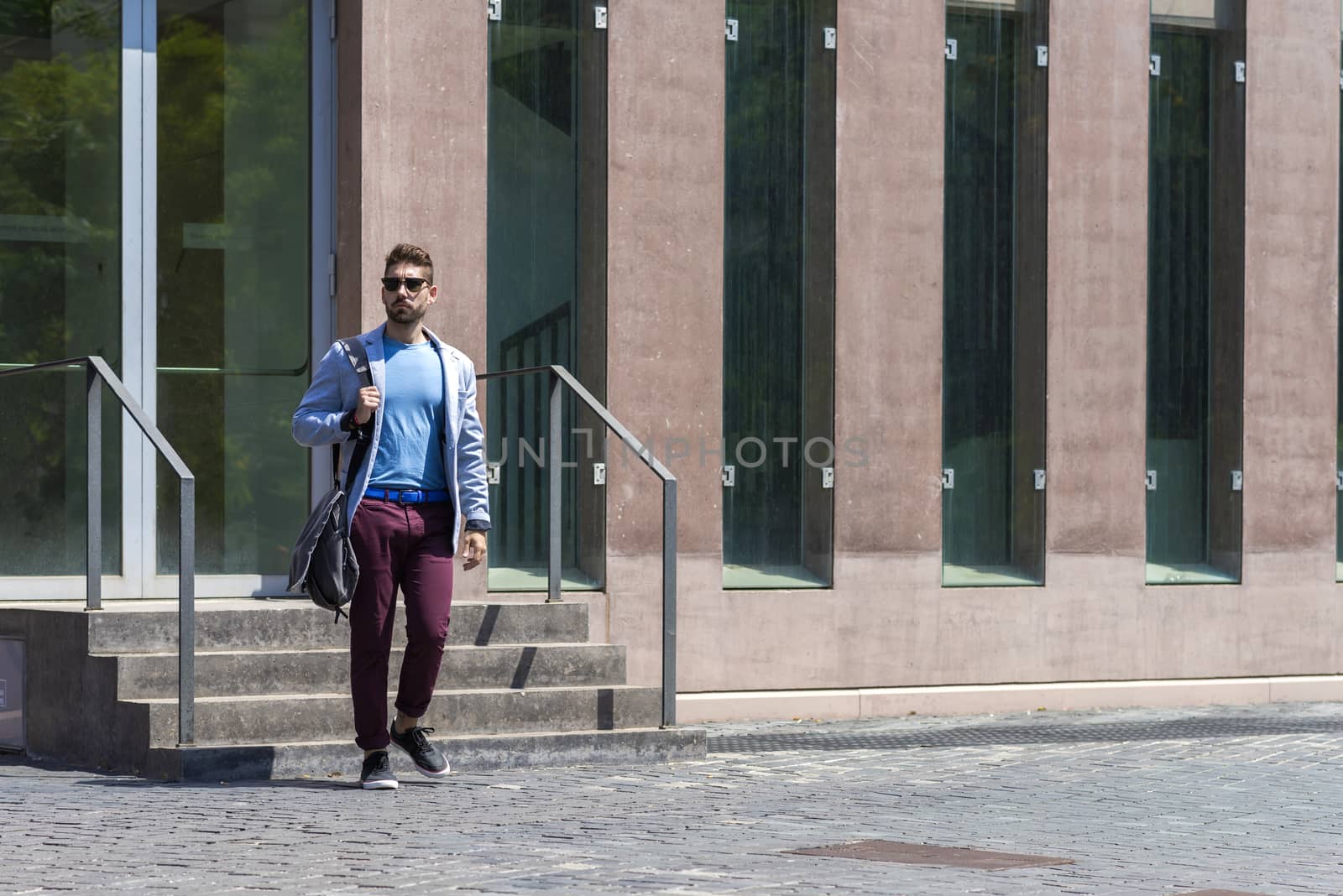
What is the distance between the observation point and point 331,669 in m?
8.78

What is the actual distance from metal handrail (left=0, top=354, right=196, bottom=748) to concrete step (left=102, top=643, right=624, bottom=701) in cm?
17

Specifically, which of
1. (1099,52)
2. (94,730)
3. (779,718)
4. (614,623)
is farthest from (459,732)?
(1099,52)

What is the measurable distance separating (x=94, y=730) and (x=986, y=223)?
6.31m

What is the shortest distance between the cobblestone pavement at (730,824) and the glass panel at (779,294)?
1776 millimetres

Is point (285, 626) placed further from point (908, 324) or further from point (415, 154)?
point (908, 324)

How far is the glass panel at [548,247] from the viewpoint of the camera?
10852 mm

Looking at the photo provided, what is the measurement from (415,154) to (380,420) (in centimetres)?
305

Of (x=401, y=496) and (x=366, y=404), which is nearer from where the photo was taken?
(x=366, y=404)

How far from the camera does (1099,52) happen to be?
41.0 ft

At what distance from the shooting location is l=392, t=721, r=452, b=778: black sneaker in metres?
8.02

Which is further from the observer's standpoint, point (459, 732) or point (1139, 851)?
point (459, 732)

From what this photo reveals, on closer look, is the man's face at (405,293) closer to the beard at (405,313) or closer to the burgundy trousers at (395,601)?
the beard at (405,313)

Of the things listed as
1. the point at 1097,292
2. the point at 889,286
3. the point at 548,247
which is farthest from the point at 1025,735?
the point at 548,247

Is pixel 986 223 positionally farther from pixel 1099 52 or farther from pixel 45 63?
pixel 45 63
